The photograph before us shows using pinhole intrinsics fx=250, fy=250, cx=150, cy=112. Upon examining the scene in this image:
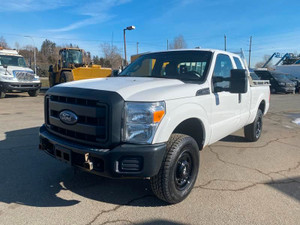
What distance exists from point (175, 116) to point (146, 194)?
117 cm

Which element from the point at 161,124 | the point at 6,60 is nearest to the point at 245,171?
the point at 161,124

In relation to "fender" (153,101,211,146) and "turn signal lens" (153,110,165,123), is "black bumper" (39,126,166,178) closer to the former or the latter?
"fender" (153,101,211,146)

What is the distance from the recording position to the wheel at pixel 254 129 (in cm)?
563

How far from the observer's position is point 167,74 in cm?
398

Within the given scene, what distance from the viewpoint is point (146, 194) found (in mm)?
3281

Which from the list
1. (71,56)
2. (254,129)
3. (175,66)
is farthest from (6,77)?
(254,129)

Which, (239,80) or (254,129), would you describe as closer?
(239,80)

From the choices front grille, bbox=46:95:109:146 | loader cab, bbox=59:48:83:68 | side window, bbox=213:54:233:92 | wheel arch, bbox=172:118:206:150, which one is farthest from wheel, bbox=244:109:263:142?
loader cab, bbox=59:48:83:68

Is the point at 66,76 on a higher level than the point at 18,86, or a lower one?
higher

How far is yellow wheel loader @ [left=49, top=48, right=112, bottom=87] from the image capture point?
14383mm

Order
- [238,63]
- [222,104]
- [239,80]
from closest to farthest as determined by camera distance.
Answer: [239,80]
[222,104]
[238,63]

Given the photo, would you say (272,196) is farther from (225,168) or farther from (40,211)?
(40,211)

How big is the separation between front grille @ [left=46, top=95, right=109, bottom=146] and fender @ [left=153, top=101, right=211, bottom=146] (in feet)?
1.90

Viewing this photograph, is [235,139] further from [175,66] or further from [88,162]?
[88,162]
